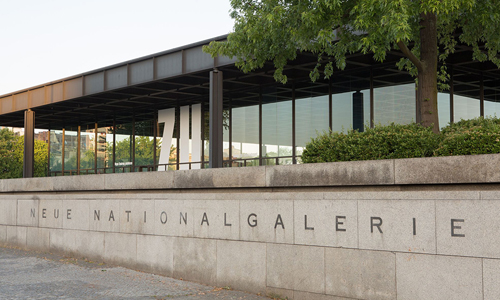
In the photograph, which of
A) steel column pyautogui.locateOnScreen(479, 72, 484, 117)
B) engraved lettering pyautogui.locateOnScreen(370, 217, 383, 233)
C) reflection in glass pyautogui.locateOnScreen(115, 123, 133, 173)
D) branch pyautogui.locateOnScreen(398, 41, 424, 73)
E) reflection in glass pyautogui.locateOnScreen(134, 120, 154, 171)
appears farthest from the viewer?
reflection in glass pyautogui.locateOnScreen(115, 123, 133, 173)

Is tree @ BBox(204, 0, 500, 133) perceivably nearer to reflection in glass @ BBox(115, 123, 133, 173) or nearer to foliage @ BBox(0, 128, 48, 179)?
reflection in glass @ BBox(115, 123, 133, 173)

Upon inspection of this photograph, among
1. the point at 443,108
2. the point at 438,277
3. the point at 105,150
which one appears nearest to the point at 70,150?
the point at 105,150

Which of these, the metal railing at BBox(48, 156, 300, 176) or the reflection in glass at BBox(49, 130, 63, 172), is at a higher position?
the reflection in glass at BBox(49, 130, 63, 172)

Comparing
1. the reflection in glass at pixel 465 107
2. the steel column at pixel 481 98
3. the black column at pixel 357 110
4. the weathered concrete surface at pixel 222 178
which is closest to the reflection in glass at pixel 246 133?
the black column at pixel 357 110

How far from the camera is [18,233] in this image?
16.2m

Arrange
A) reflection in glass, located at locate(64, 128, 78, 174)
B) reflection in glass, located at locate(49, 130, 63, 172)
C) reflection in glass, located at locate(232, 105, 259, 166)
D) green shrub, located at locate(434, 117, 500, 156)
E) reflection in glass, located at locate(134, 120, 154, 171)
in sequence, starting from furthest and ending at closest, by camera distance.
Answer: reflection in glass, located at locate(49, 130, 63, 172) < reflection in glass, located at locate(64, 128, 78, 174) < reflection in glass, located at locate(134, 120, 154, 171) < reflection in glass, located at locate(232, 105, 259, 166) < green shrub, located at locate(434, 117, 500, 156)

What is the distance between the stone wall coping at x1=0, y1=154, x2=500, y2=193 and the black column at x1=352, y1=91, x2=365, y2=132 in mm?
9566

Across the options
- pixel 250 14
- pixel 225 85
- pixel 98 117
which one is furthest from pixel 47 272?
pixel 98 117

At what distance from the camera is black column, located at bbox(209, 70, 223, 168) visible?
50.4 ft

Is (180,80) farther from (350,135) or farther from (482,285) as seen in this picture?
(482,285)

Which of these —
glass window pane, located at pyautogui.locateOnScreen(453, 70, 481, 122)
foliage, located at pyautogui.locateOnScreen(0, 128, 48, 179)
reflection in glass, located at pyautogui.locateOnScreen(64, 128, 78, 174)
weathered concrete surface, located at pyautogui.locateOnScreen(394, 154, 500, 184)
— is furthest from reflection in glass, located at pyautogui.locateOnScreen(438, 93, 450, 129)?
foliage, located at pyautogui.locateOnScreen(0, 128, 48, 179)

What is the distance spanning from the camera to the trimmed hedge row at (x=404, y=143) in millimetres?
7445

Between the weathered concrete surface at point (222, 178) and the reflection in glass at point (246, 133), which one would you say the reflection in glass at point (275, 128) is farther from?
the weathered concrete surface at point (222, 178)

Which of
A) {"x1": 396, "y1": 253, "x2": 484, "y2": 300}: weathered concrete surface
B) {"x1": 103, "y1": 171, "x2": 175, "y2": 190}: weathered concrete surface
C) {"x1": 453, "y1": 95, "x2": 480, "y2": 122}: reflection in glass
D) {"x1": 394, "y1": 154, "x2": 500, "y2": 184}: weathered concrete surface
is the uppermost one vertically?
{"x1": 453, "y1": 95, "x2": 480, "y2": 122}: reflection in glass
